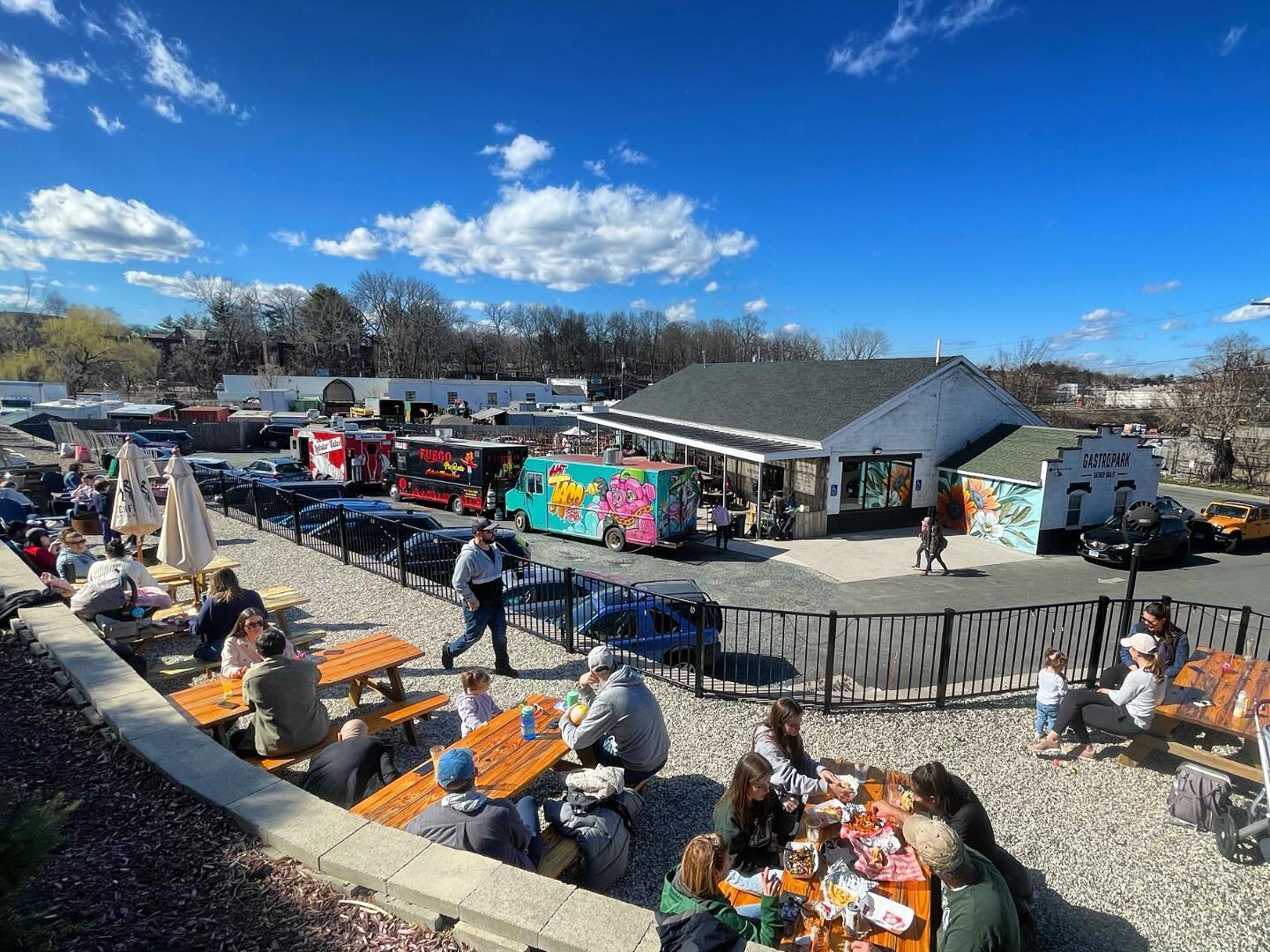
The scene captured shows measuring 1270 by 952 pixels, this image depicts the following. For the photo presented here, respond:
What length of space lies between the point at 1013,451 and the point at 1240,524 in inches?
251

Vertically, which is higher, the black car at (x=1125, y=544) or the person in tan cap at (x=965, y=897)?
the person in tan cap at (x=965, y=897)

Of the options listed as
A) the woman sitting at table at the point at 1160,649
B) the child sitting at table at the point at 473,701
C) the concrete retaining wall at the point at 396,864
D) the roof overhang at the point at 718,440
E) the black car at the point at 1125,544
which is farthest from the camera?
the roof overhang at the point at 718,440

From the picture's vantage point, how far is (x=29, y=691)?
5172 mm

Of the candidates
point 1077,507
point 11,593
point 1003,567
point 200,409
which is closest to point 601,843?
point 11,593

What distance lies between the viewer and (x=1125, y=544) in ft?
54.1

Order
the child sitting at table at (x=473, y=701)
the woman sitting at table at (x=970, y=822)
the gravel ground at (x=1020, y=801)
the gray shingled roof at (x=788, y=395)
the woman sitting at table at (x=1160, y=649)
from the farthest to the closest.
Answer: the gray shingled roof at (x=788, y=395) < the woman sitting at table at (x=1160, y=649) < the child sitting at table at (x=473, y=701) < the gravel ground at (x=1020, y=801) < the woman sitting at table at (x=970, y=822)

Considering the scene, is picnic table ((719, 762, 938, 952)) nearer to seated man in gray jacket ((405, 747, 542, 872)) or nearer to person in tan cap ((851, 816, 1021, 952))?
person in tan cap ((851, 816, 1021, 952))

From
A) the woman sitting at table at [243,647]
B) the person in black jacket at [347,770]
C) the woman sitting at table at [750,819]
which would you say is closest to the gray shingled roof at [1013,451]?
the woman sitting at table at [750,819]

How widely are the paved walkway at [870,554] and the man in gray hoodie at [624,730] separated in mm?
10919

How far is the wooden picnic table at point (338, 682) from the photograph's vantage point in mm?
5123

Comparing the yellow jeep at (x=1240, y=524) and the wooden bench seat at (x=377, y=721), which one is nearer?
the wooden bench seat at (x=377, y=721)

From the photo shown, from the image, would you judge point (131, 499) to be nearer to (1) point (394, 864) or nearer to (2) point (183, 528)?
(2) point (183, 528)

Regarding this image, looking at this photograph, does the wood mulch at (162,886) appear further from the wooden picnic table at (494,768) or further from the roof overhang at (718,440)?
the roof overhang at (718,440)

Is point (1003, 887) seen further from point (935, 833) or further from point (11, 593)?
point (11, 593)
